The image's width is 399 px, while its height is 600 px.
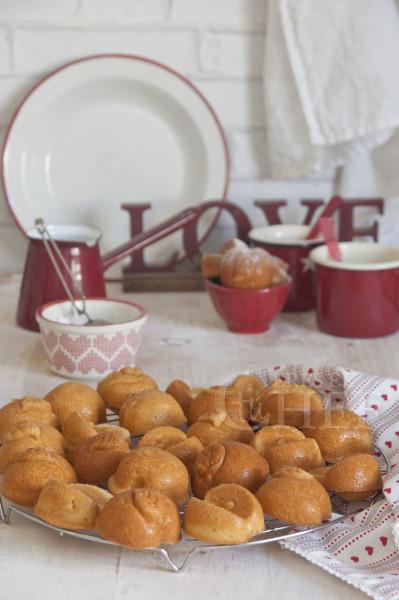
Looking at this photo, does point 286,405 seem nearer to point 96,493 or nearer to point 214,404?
point 214,404

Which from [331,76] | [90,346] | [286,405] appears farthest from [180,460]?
[331,76]

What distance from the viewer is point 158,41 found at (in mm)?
1392

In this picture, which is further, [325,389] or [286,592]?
[325,389]

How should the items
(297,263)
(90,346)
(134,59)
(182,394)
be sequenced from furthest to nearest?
(134,59) < (297,263) < (90,346) < (182,394)

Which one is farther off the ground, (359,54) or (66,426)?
(359,54)

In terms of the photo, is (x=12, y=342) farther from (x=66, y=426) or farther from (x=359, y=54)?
(x=359, y=54)

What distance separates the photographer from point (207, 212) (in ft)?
4.63

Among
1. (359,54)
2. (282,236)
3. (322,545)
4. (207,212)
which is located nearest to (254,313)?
(282,236)

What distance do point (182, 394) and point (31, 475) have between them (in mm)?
192

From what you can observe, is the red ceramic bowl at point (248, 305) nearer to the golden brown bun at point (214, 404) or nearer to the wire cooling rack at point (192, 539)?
the golden brown bun at point (214, 404)

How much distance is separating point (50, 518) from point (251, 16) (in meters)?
0.98

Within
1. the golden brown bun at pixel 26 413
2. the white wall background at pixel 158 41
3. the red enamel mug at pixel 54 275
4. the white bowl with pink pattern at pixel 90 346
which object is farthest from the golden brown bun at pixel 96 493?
the white wall background at pixel 158 41

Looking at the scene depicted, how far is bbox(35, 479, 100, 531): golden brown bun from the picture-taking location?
58cm

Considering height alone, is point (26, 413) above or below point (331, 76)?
below
